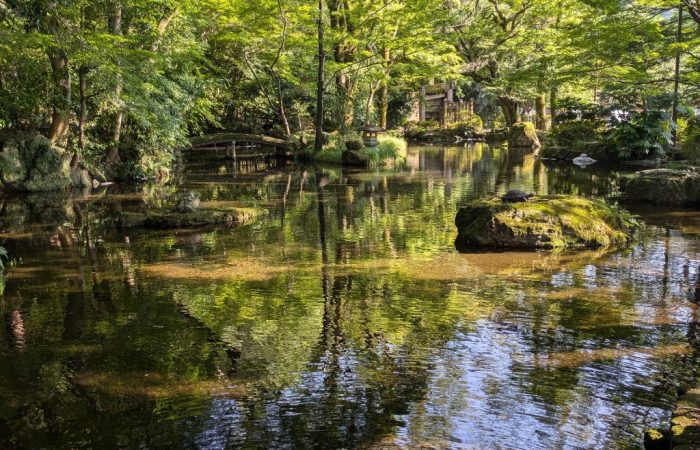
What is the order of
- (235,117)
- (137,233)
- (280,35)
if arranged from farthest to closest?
1. (235,117)
2. (280,35)
3. (137,233)

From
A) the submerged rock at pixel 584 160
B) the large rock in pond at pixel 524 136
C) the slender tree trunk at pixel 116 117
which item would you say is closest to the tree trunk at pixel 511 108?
the large rock in pond at pixel 524 136

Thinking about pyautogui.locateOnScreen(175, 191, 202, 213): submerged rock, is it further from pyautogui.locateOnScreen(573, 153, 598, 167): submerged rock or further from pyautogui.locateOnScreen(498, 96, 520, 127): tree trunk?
pyautogui.locateOnScreen(498, 96, 520, 127): tree trunk

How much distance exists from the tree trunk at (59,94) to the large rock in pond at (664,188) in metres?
14.4

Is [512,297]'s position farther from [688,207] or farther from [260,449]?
[688,207]

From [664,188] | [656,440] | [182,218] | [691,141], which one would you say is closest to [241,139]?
[182,218]

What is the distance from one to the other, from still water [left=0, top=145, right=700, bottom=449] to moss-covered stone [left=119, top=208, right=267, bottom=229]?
0.55 meters

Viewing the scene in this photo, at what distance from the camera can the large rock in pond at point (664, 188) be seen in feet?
41.9

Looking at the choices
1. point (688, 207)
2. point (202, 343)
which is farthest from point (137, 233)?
point (688, 207)

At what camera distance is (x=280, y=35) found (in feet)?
82.1

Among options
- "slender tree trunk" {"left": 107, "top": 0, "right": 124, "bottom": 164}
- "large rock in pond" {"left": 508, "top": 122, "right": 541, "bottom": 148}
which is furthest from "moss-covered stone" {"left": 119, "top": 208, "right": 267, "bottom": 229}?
"large rock in pond" {"left": 508, "top": 122, "right": 541, "bottom": 148}

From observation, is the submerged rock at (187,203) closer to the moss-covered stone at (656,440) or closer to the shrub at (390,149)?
the moss-covered stone at (656,440)

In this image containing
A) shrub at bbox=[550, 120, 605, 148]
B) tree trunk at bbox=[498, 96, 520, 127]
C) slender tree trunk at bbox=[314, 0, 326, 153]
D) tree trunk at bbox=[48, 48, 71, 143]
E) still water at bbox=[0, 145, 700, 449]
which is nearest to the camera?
still water at bbox=[0, 145, 700, 449]

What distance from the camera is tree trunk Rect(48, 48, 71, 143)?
16453mm

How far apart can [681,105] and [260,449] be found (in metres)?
27.9
